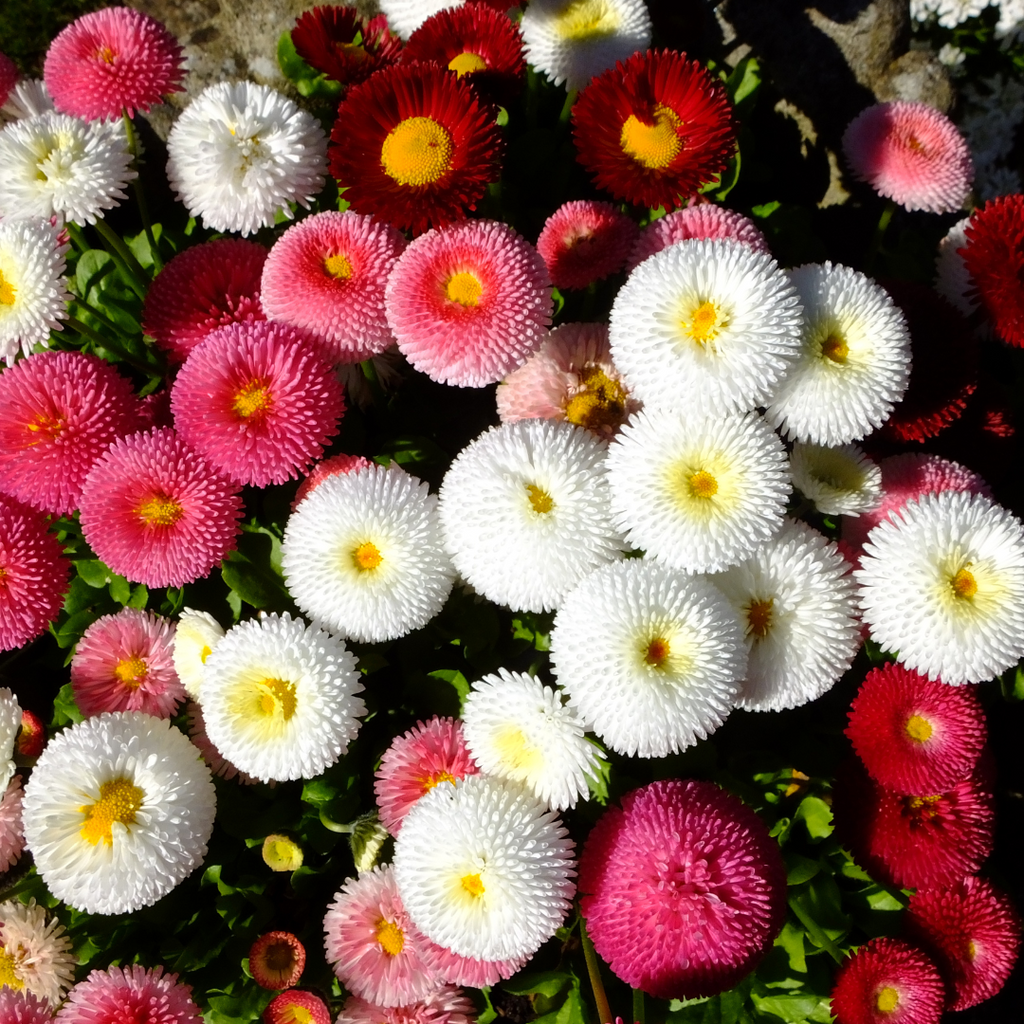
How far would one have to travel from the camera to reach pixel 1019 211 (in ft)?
5.46

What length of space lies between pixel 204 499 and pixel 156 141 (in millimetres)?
1458

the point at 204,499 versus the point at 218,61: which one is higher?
the point at 218,61

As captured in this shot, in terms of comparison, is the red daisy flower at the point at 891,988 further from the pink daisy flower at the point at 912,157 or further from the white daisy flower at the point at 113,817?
the pink daisy flower at the point at 912,157

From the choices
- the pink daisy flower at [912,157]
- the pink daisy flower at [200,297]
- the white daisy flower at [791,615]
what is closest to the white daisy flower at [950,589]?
the white daisy flower at [791,615]

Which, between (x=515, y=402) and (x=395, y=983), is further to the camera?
(x=515, y=402)

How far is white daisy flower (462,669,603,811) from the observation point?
1311mm

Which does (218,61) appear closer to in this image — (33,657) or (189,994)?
(33,657)

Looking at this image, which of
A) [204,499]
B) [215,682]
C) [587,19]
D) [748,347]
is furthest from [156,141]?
[748,347]

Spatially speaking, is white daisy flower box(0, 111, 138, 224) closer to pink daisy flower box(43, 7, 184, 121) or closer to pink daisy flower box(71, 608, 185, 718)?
pink daisy flower box(43, 7, 184, 121)

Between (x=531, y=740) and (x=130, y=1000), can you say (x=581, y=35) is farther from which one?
(x=130, y=1000)

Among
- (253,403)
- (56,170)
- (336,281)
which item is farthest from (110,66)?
(253,403)

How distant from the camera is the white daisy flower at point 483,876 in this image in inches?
48.7

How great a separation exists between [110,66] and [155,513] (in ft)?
3.20

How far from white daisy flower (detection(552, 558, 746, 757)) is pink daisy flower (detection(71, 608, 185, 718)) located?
810 mm
